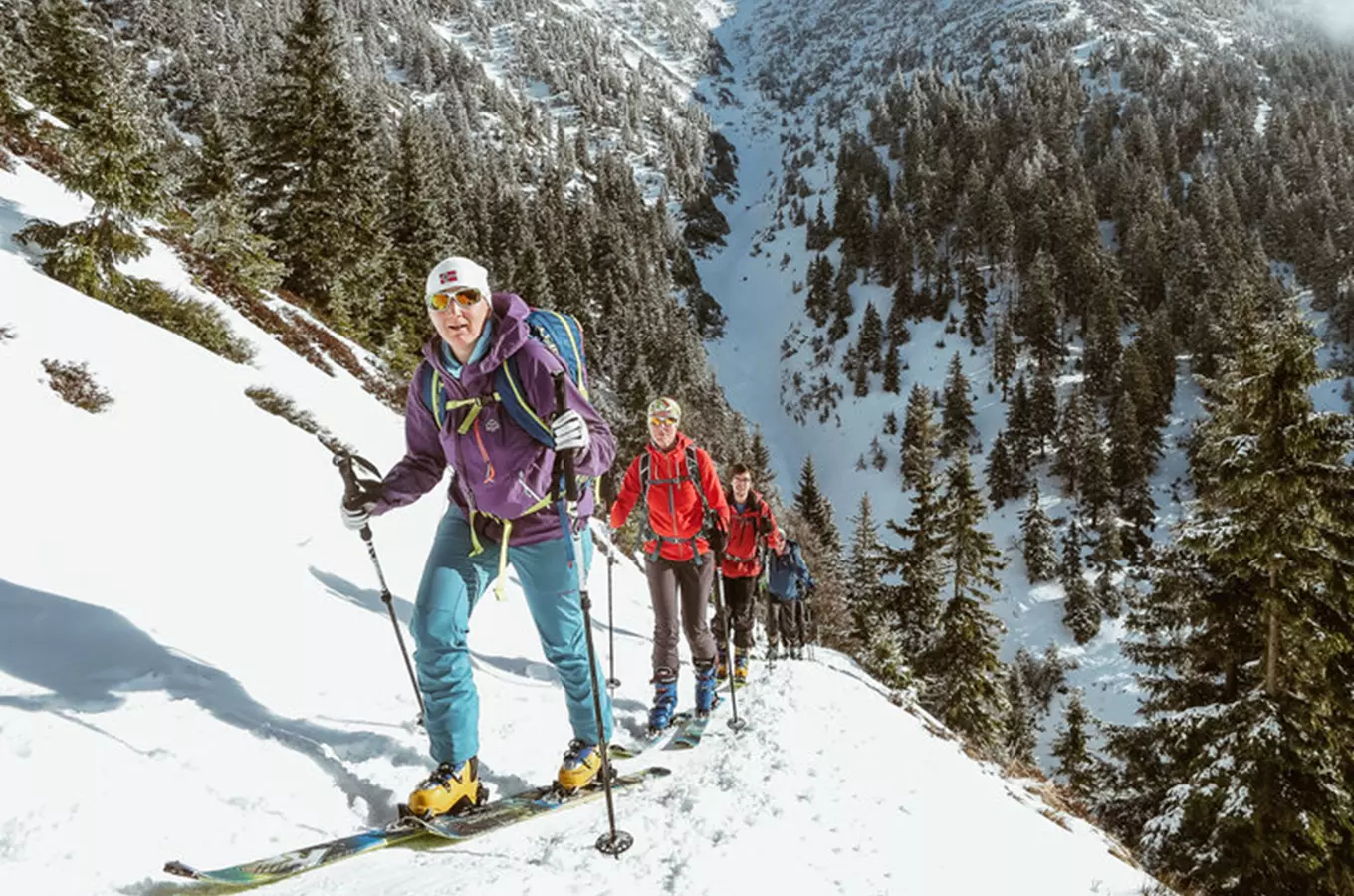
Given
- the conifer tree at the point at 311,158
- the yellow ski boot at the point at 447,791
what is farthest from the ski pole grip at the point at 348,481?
the conifer tree at the point at 311,158

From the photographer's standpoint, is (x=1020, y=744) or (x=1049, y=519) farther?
(x=1049, y=519)

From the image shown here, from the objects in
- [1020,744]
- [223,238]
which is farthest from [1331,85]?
[223,238]

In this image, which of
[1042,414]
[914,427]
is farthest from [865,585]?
[1042,414]

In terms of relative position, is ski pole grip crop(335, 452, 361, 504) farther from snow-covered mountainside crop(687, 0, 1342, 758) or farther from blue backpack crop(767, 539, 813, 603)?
snow-covered mountainside crop(687, 0, 1342, 758)

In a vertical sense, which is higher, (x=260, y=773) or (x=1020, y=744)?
(x=260, y=773)

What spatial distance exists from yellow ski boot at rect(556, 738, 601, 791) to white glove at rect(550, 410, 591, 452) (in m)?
1.98

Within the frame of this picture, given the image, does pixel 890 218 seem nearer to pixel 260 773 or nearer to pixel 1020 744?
pixel 1020 744

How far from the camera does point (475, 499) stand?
4.15 metres

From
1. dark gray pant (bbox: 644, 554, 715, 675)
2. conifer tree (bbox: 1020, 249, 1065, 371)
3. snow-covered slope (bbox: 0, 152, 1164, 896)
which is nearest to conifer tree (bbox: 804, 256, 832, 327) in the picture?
conifer tree (bbox: 1020, 249, 1065, 371)

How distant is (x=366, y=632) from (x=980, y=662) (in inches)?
1022

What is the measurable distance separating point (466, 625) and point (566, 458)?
1.19 metres

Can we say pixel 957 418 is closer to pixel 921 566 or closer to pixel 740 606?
pixel 921 566

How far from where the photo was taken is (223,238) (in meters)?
19.1

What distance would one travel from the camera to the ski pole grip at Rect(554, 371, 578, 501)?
3832mm
